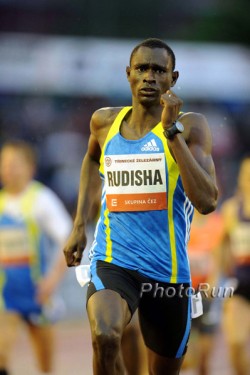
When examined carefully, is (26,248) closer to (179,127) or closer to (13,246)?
(13,246)

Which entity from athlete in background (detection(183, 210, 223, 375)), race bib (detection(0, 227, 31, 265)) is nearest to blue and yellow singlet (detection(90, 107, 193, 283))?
race bib (detection(0, 227, 31, 265))

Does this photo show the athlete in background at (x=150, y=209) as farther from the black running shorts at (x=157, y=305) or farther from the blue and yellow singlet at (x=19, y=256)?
the blue and yellow singlet at (x=19, y=256)

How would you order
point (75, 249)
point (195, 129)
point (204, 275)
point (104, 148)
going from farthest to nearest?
point (204, 275) < point (75, 249) < point (104, 148) < point (195, 129)

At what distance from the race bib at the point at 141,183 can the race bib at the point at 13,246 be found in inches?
137

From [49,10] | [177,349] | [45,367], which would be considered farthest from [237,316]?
[49,10]

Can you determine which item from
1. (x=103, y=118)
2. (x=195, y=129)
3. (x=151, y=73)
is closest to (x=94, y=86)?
(x=103, y=118)

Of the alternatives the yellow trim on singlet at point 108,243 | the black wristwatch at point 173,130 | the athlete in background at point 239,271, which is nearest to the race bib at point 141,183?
the yellow trim on singlet at point 108,243

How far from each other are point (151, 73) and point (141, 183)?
66cm

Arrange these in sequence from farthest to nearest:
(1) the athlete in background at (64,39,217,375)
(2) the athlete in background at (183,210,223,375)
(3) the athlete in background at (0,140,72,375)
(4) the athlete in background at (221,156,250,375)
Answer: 1. (2) the athlete in background at (183,210,223,375)
2. (4) the athlete in background at (221,156,250,375)
3. (3) the athlete in background at (0,140,72,375)
4. (1) the athlete in background at (64,39,217,375)

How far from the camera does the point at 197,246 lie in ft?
36.7

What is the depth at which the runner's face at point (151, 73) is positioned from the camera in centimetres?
662

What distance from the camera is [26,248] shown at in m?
10.1

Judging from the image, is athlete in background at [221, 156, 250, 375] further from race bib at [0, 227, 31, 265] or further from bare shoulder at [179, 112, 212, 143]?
bare shoulder at [179, 112, 212, 143]

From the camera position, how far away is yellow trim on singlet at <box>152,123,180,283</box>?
260 inches
